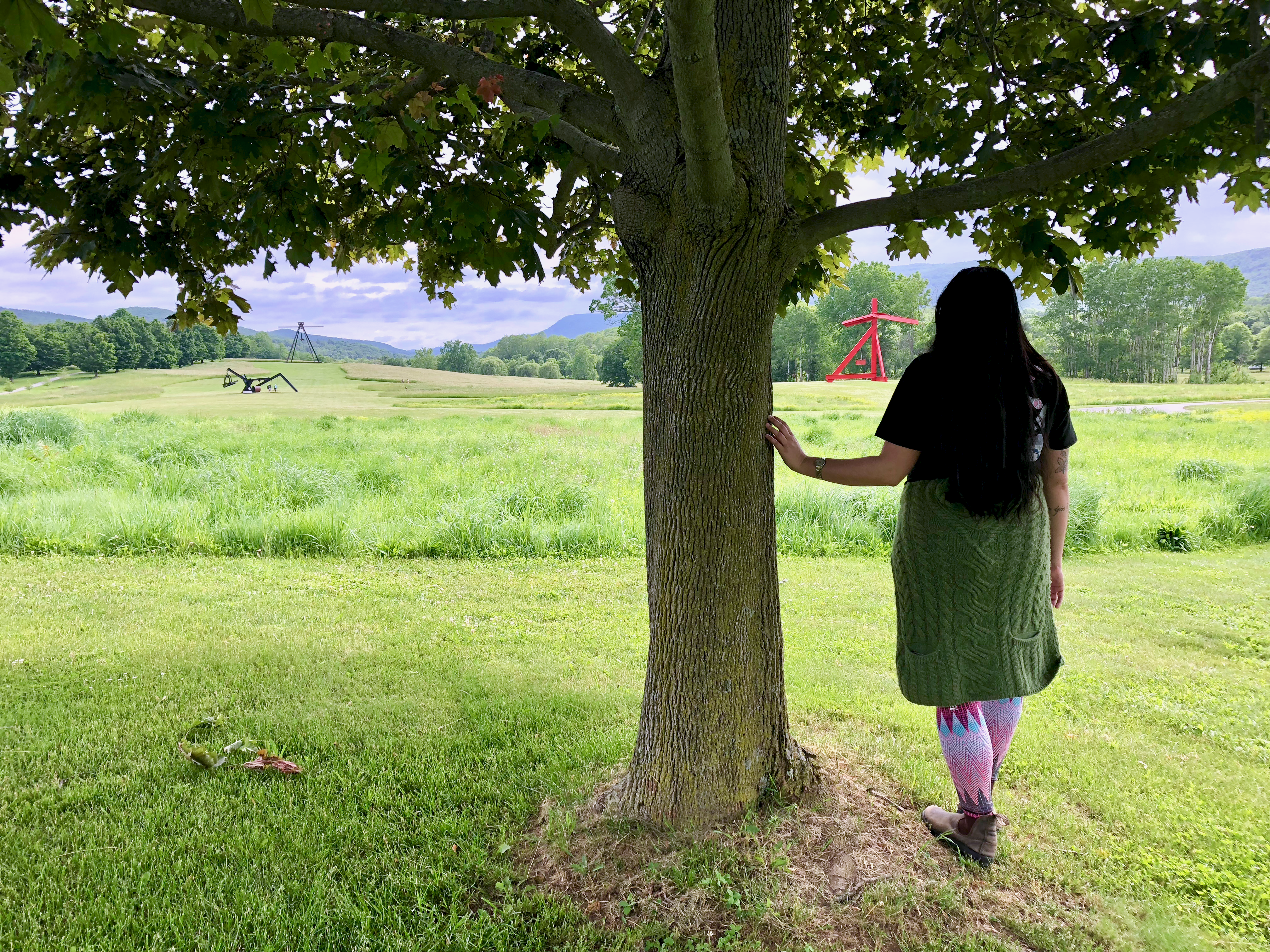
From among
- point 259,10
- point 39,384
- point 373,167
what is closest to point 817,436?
point 373,167

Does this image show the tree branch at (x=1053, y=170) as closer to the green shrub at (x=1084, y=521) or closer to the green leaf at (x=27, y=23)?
the green leaf at (x=27, y=23)

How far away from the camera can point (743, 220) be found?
8.00ft

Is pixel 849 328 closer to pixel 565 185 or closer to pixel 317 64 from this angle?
pixel 565 185

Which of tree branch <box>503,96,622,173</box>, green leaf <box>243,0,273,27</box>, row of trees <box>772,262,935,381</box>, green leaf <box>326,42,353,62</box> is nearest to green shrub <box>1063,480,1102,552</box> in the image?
tree branch <box>503,96,622,173</box>

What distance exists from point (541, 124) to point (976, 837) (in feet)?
9.86

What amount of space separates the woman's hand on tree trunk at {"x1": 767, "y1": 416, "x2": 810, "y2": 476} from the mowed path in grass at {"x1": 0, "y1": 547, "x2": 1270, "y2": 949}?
5.45 ft

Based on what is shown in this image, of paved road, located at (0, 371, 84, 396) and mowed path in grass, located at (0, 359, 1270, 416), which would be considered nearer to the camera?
mowed path in grass, located at (0, 359, 1270, 416)

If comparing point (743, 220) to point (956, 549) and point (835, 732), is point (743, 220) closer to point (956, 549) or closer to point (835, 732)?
point (956, 549)

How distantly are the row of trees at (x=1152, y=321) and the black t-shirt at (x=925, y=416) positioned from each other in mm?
61956

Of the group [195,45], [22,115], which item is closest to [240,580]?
[22,115]

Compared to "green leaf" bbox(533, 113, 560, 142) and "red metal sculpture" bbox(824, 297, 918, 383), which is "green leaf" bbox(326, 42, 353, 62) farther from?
"red metal sculpture" bbox(824, 297, 918, 383)

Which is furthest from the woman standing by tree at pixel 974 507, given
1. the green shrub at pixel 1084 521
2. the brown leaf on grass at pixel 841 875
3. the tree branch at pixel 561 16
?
the green shrub at pixel 1084 521

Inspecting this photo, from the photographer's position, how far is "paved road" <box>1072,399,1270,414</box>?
2667 cm

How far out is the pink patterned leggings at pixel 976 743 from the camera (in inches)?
102
